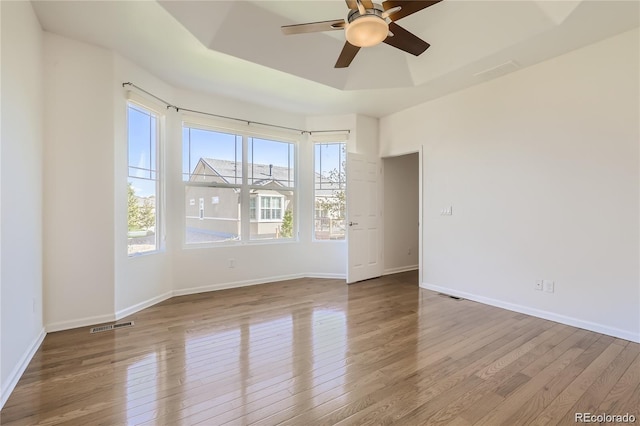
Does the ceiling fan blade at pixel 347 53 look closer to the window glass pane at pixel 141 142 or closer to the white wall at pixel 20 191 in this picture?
the white wall at pixel 20 191

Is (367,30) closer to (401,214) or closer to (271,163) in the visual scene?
(271,163)

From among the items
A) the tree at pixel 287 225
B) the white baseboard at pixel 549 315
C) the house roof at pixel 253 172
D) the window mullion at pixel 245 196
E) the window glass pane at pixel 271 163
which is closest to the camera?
the white baseboard at pixel 549 315

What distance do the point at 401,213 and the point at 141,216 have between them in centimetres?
408

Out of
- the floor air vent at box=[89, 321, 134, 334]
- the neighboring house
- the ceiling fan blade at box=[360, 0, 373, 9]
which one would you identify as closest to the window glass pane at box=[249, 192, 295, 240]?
the neighboring house

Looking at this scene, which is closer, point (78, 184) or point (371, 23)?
point (371, 23)

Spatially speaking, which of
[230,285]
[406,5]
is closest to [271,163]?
[230,285]

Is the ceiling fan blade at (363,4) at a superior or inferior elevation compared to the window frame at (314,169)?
superior

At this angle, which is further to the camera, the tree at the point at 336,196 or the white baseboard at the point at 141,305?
the tree at the point at 336,196

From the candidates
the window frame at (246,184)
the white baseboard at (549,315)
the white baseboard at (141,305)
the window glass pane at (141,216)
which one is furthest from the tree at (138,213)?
the white baseboard at (549,315)

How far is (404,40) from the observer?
238 cm

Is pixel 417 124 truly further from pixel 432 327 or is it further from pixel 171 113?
pixel 171 113

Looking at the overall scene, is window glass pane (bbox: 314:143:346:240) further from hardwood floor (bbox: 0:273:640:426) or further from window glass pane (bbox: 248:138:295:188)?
hardwood floor (bbox: 0:273:640:426)

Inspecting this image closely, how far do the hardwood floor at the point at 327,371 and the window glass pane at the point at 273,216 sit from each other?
61.3 inches

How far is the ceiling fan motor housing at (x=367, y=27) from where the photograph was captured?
1973mm
